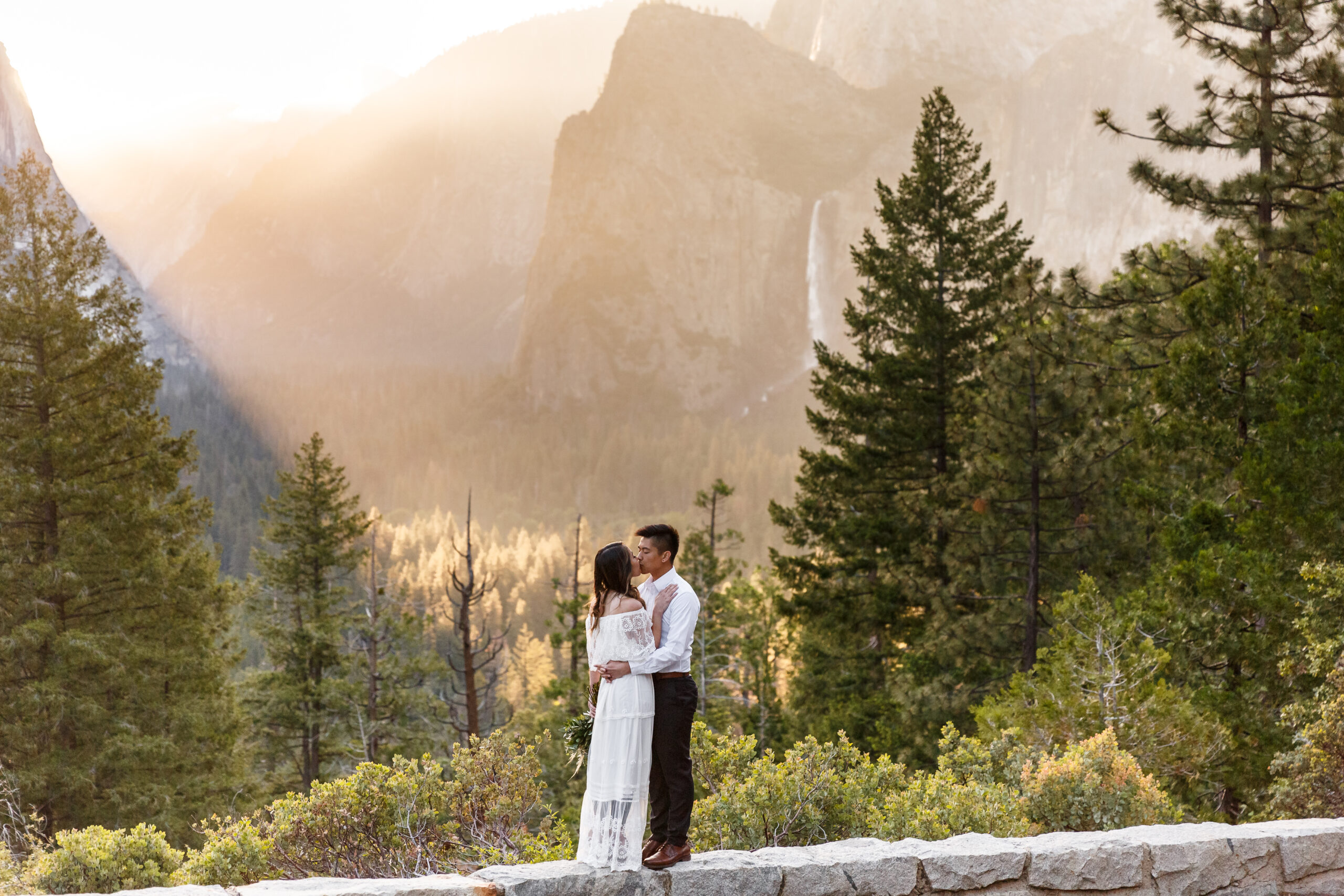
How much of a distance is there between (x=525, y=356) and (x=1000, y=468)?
17879cm

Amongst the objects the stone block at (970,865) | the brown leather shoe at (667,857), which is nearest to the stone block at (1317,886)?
the stone block at (970,865)

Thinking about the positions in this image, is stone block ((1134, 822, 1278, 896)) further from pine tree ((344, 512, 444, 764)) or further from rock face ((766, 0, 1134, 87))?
rock face ((766, 0, 1134, 87))

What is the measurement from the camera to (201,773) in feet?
62.6

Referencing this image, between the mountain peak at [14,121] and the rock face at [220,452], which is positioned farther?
the rock face at [220,452]

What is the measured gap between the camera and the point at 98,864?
8.70 m

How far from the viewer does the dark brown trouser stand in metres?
5.14

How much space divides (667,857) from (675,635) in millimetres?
1187

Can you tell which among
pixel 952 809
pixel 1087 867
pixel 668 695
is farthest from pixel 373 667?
pixel 1087 867

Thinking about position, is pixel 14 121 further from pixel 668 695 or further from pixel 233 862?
pixel 668 695

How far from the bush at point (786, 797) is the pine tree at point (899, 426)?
1027cm

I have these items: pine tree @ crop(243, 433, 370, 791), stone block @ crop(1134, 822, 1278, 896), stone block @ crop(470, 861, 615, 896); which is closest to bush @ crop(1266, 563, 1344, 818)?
stone block @ crop(1134, 822, 1278, 896)

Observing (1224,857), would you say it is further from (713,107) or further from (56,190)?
(713,107)

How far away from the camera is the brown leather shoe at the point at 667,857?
4.99m

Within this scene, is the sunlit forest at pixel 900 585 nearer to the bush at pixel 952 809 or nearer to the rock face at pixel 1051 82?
the bush at pixel 952 809
